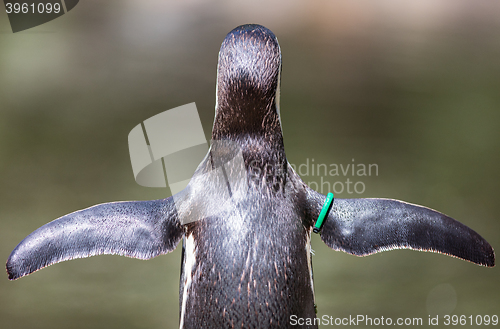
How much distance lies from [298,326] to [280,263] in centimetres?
8

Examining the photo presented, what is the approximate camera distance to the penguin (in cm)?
51

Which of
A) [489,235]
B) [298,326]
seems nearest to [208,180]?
[298,326]

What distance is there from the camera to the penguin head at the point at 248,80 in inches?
19.8

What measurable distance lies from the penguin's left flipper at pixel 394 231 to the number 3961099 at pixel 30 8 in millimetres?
843

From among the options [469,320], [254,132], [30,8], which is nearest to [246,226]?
[254,132]

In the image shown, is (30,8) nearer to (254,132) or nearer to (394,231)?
(254,132)

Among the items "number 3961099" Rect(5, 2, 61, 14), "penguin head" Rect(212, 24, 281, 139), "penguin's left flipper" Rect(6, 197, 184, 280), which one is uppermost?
"number 3961099" Rect(5, 2, 61, 14)

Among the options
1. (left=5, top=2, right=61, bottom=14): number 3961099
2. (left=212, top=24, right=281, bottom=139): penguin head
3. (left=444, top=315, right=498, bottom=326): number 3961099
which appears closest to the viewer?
(left=212, top=24, right=281, bottom=139): penguin head

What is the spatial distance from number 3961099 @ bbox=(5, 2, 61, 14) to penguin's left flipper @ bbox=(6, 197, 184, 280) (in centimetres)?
69

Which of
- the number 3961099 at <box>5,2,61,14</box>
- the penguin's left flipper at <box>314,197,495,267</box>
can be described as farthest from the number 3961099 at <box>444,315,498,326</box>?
the number 3961099 at <box>5,2,61,14</box>

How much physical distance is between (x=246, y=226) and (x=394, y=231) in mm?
191

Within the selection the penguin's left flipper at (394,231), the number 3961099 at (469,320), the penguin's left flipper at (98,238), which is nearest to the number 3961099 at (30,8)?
the penguin's left flipper at (98,238)

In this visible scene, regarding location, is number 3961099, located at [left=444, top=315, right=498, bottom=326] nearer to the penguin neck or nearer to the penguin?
the penguin

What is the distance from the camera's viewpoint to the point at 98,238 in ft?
1.85
